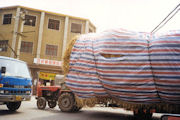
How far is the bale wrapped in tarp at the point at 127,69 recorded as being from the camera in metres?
3.82

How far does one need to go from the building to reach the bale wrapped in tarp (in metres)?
19.9

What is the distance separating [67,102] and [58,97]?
133cm

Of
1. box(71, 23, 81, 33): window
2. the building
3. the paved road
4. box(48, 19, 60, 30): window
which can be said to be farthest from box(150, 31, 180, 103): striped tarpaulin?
box(48, 19, 60, 30): window

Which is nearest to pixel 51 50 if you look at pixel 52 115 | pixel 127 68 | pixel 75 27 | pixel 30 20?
pixel 75 27

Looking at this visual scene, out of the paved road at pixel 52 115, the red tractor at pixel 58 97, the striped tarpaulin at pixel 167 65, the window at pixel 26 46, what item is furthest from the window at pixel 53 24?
the striped tarpaulin at pixel 167 65

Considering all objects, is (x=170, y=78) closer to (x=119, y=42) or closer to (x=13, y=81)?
(x=119, y=42)

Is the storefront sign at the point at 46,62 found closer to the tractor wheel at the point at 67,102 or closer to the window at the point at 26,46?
the window at the point at 26,46

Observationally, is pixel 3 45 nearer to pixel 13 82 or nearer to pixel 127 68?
pixel 13 82

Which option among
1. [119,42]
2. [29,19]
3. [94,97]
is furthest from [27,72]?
[29,19]

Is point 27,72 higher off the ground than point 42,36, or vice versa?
point 42,36

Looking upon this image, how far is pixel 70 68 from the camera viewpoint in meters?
4.70

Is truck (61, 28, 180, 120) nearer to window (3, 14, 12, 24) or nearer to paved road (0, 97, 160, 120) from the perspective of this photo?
paved road (0, 97, 160, 120)

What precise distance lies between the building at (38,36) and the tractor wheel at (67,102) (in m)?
15.6

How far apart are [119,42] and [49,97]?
680 cm
